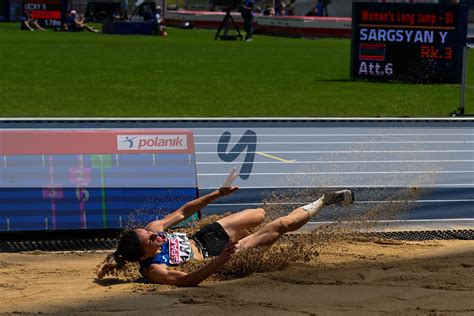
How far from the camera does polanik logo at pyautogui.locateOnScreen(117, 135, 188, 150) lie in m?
11.3

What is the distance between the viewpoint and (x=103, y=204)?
10.9m

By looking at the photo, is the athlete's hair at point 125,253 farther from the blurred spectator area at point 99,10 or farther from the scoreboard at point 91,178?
the blurred spectator area at point 99,10

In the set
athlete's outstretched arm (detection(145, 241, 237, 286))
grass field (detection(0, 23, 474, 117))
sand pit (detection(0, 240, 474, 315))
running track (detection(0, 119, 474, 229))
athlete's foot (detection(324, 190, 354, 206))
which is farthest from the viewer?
grass field (detection(0, 23, 474, 117))

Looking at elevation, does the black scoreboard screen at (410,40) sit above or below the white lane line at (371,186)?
above

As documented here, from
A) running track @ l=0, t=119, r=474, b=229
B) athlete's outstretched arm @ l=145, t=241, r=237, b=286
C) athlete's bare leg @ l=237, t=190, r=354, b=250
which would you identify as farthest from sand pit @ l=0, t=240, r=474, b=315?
running track @ l=0, t=119, r=474, b=229

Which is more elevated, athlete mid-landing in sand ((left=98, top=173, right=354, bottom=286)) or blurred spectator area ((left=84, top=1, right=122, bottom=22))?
blurred spectator area ((left=84, top=1, right=122, bottom=22))

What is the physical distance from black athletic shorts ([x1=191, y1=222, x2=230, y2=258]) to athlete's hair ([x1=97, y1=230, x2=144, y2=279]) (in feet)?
2.55

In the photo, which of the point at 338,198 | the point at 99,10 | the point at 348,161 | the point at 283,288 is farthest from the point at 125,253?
the point at 99,10

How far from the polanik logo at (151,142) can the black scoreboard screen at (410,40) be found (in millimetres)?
15221

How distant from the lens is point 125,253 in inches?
335

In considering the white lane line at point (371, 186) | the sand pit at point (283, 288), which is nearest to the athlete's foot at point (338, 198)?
the sand pit at point (283, 288)

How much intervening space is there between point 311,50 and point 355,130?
2336cm

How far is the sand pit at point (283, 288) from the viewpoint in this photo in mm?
7539

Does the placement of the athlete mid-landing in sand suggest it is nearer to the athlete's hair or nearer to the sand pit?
the athlete's hair
